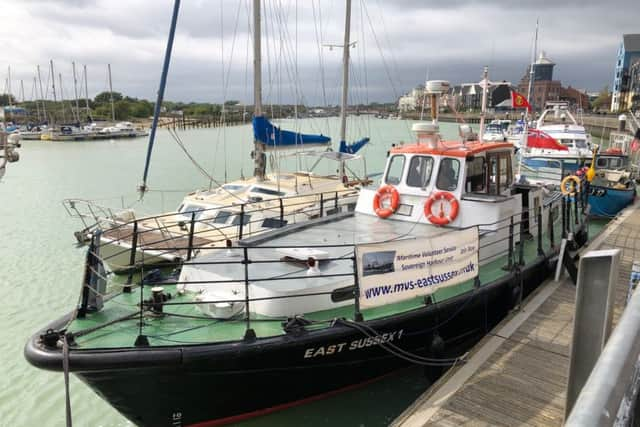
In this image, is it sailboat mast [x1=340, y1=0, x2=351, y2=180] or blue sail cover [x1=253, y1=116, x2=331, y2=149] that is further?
sailboat mast [x1=340, y1=0, x2=351, y2=180]

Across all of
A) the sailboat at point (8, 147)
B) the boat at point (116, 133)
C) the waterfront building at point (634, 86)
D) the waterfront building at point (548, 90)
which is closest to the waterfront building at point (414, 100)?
the sailboat at point (8, 147)

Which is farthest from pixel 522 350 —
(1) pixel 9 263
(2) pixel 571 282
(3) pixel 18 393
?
(1) pixel 9 263

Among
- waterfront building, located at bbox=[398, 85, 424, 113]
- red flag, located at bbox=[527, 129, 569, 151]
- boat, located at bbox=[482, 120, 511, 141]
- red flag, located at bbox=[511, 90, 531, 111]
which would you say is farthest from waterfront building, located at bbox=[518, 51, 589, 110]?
red flag, located at bbox=[511, 90, 531, 111]

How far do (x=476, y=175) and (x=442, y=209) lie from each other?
1036 millimetres

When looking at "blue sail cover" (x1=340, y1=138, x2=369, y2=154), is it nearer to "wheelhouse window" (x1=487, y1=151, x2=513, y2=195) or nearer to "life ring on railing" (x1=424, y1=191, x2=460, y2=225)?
"wheelhouse window" (x1=487, y1=151, x2=513, y2=195)

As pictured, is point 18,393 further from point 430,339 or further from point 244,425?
point 430,339

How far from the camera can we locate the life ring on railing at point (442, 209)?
888 cm

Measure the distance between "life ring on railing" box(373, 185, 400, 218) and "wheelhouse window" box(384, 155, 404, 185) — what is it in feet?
0.72

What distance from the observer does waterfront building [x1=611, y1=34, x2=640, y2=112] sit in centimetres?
9029

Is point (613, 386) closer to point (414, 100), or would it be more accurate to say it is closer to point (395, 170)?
point (395, 170)

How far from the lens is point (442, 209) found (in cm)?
905

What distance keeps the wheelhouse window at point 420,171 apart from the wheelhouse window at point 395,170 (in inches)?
9.1

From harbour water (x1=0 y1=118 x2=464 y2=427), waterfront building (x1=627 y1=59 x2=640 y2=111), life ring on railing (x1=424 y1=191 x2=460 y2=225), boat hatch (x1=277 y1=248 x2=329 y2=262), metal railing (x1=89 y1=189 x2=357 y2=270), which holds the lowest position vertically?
harbour water (x1=0 y1=118 x2=464 y2=427)

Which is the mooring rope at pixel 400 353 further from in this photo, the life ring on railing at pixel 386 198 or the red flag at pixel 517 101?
the red flag at pixel 517 101
